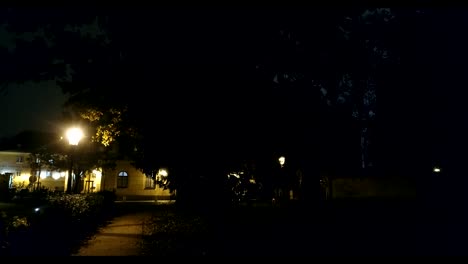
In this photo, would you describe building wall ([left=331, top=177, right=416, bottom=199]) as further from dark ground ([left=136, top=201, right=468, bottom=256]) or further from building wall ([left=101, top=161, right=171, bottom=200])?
building wall ([left=101, top=161, right=171, bottom=200])

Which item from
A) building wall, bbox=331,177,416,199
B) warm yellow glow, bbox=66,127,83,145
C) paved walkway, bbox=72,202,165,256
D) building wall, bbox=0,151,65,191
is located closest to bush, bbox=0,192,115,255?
paved walkway, bbox=72,202,165,256

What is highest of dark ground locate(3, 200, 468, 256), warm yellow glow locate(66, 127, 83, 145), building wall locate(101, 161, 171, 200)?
warm yellow glow locate(66, 127, 83, 145)

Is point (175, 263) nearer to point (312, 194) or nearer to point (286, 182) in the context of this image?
point (286, 182)

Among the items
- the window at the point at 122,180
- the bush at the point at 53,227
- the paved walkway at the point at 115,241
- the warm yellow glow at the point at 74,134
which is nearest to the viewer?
the bush at the point at 53,227

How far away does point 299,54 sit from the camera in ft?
41.9

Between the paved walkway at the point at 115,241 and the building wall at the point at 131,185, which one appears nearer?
the paved walkway at the point at 115,241

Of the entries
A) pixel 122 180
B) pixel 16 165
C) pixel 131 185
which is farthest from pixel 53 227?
pixel 16 165

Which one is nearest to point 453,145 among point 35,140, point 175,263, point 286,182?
point 286,182

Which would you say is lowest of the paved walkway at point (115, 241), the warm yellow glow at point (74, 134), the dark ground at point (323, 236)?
the paved walkway at point (115, 241)

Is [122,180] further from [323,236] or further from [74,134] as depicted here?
[323,236]

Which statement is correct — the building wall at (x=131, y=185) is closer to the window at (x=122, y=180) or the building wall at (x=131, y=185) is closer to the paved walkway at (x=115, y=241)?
the window at (x=122, y=180)

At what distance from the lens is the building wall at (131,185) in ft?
121

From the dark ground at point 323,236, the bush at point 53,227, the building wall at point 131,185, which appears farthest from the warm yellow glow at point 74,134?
the building wall at point 131,185

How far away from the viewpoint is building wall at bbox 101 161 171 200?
3688 centimetres
